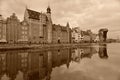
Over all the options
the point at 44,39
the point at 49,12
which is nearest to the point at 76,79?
the point at 44,39

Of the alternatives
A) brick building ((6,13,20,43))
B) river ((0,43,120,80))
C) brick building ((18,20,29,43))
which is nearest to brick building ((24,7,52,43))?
brick building ((18,20,29,43))

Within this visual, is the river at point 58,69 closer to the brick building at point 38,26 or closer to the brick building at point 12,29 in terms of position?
the brick building at point 12,29

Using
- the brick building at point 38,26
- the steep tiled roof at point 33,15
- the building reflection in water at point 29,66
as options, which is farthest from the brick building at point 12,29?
the building reflection in water at point 29,66

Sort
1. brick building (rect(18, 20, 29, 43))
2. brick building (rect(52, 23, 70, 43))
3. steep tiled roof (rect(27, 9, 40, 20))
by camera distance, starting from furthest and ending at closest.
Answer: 1. brick building (rect(52, 23, 70, 43))
2. steep tiled roof (rect(27, 9, 40, 20))
3. brick building (rect(18, 20, 29, 43))

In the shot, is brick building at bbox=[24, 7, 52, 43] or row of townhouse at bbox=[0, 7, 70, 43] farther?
brick building at bbox=[24, 7, 52, 43]

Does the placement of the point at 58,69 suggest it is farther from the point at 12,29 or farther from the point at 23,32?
the point at 23,32

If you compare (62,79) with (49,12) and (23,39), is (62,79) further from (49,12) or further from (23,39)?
(49,12)

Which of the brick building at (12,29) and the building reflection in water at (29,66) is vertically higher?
the brick building at (12,29)

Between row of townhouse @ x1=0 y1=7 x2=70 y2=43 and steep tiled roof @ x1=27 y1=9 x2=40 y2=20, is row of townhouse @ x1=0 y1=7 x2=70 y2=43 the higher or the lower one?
the lower one

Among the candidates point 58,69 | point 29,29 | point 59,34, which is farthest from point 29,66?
point 59,34

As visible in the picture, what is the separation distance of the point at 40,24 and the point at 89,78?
7369 cm

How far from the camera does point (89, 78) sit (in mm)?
16453

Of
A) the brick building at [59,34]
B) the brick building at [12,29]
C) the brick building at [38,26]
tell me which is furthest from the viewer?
the brick building at [59,34]

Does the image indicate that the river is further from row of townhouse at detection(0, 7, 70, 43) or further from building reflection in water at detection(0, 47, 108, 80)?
row of townhouse at detection(0, 7, 70, 43)
